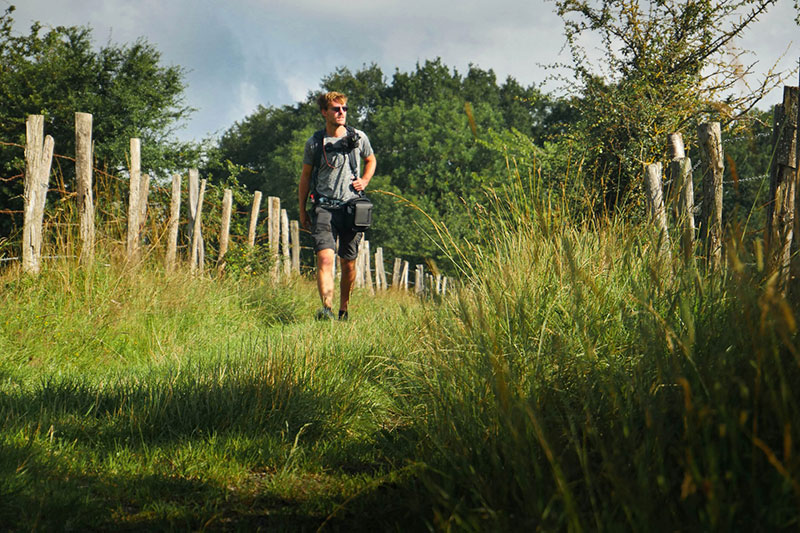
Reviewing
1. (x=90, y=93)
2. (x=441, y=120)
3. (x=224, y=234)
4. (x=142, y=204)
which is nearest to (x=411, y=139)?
(x=441, y=120)

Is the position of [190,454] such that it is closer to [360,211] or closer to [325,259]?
[325,259]

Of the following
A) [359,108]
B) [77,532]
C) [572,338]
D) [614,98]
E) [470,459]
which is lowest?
[77,532]

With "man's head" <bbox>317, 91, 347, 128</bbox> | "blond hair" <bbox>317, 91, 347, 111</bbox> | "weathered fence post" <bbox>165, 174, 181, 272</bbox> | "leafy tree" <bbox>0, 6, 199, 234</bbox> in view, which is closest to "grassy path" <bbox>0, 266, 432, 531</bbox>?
"man's head" <bbox>317, 91, 347, 128</bbox>

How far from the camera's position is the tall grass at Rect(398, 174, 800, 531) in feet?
4.47

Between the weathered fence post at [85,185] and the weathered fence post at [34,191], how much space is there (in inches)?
11.1

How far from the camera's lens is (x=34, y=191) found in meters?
6.19

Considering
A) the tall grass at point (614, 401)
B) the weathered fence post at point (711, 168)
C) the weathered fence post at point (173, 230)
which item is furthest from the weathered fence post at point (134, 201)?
the weathered fence post at point (711, 168)

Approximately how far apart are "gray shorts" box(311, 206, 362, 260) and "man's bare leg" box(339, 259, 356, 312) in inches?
2.6

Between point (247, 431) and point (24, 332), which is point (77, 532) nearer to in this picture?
point (247, 431)

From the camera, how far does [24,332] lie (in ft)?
15.3

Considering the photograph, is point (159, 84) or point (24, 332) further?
point (159, 84)

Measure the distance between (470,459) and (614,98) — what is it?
10.2 meters

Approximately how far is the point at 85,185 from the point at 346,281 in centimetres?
270

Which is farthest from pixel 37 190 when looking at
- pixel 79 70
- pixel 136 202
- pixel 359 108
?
pixel 359 108
